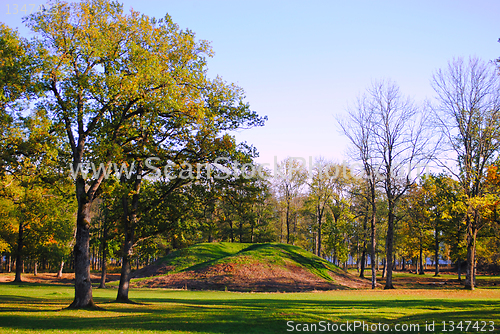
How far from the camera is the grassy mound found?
35125 mm

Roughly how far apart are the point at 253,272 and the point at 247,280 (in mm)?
1605

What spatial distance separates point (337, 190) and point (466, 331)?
1836 inches

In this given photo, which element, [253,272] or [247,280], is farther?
[253,272]

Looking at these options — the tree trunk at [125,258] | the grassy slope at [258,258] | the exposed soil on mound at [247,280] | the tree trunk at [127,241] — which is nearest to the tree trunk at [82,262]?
the tree trunk at [125,258]

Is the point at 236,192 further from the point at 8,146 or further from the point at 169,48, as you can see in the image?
the point at 8,146

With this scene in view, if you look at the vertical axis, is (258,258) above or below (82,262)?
below

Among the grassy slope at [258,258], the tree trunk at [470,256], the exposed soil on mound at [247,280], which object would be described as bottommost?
the exposed soil on mound at [247,280]

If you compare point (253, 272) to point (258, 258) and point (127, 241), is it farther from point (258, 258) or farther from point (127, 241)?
point (127, 241)

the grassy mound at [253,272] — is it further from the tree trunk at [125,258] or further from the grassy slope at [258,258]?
the tree trunk at [125,258]

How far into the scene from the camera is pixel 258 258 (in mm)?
40031

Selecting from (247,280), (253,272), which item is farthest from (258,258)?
(247,280)

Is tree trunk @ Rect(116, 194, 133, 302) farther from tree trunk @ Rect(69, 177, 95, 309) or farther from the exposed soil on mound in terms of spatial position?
the exposed soil on mound

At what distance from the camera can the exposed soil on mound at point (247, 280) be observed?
1361 inches

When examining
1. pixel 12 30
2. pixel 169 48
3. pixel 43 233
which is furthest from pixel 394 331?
pixel 43 233
